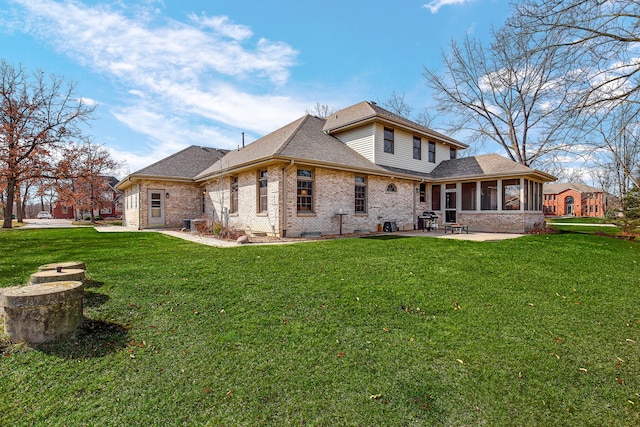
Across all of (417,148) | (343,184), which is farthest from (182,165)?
(417,148)


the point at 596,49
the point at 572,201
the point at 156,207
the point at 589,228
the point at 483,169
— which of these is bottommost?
the point at 589,228

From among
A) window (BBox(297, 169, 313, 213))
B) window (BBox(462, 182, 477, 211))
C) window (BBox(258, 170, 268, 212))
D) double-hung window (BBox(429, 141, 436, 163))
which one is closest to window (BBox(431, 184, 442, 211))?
window (BBox(462, 182, 477, 211))

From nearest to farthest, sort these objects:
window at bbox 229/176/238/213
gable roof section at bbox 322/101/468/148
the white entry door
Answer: window at bbox 229/176/238/213 < gable roof section at bbox 322/101/468/148 < the white entry door

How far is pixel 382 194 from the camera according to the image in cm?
1482

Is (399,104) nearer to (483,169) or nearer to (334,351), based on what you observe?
(483,169)

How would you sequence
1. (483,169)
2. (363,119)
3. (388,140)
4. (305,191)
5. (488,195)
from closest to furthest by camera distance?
(305,191) → (363,119) → (388,140) → (483,169) → (488,195)

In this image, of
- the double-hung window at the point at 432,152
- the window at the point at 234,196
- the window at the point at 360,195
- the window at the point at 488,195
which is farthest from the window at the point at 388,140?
the window at the point at 234,196

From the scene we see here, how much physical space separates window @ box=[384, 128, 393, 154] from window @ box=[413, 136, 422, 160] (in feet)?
7.46

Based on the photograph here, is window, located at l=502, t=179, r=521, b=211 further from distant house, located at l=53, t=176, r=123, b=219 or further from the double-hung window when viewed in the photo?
distant house, located at l=53, t=176, r=123, b=219

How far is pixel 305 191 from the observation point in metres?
12.2

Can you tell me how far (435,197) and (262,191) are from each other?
36.3 ft

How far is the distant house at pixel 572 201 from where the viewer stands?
5662 cm

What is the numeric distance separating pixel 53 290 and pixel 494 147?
31.3 m

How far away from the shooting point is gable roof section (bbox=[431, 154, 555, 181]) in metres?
15.1
